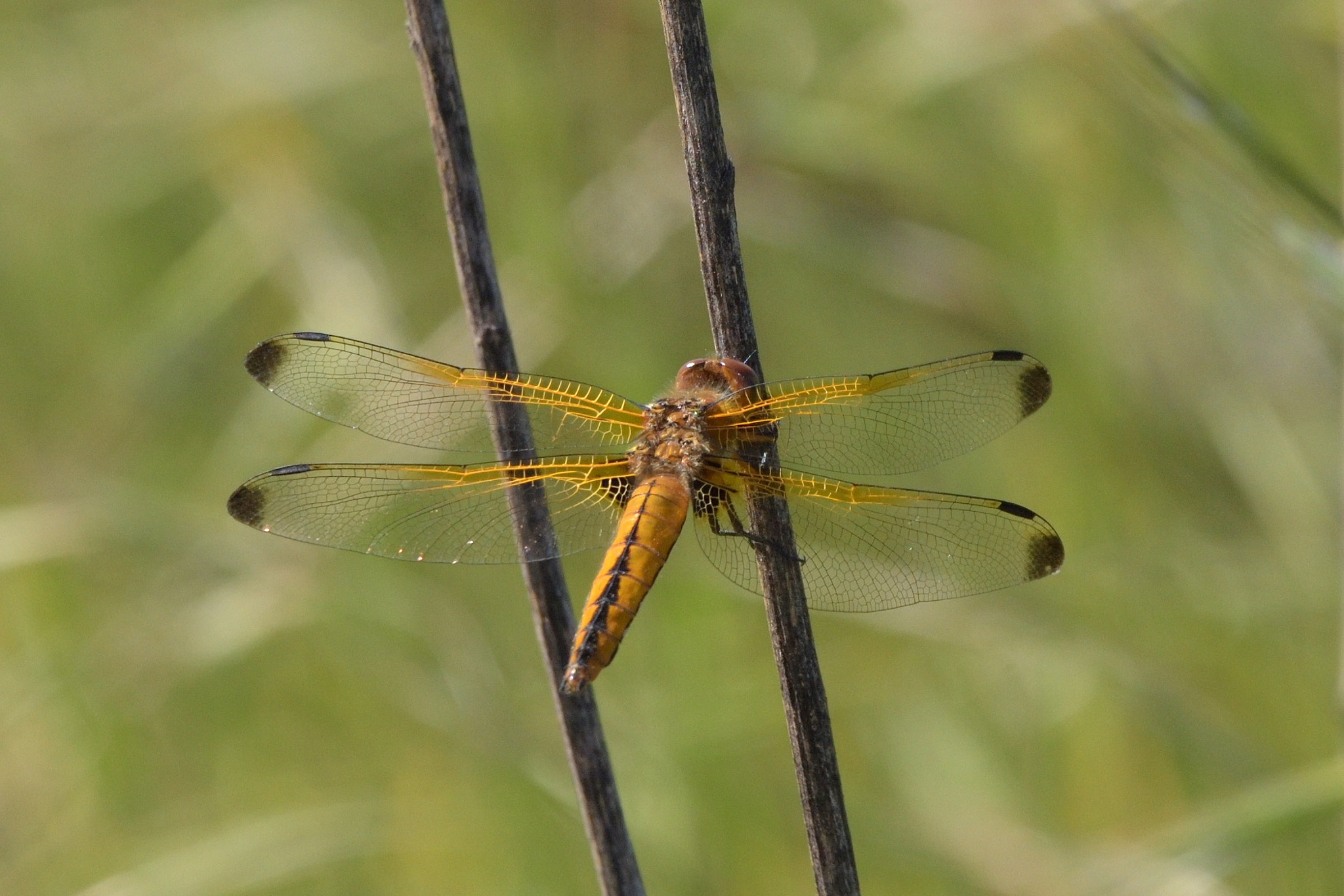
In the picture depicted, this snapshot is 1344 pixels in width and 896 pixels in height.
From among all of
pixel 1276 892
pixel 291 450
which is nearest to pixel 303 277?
pixel 291 450

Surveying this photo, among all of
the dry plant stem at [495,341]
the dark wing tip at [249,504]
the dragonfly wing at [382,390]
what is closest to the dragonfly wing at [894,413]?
the dragonfly wing at [382,390]

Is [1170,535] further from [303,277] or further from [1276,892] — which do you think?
[303,277]

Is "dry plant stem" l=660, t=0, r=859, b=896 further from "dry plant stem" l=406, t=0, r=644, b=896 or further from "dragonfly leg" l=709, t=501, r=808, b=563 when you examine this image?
"dry plant stem" l=406, t=0, r=644, b=896

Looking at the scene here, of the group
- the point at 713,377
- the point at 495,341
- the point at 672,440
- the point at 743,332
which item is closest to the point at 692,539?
the point at 672,440

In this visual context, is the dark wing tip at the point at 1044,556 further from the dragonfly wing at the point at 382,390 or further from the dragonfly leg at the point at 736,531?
the dragonfly wing at the point at 382,390

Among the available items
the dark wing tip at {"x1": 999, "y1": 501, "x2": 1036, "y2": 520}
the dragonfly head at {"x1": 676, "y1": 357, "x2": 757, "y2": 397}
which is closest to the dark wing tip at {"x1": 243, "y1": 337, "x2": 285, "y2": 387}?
the dragonfly head at {"x1": 676, "y1": 357, "x2": 757, "y2": 397}

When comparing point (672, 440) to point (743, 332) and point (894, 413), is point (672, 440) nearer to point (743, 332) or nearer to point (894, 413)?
point (894, 413)
